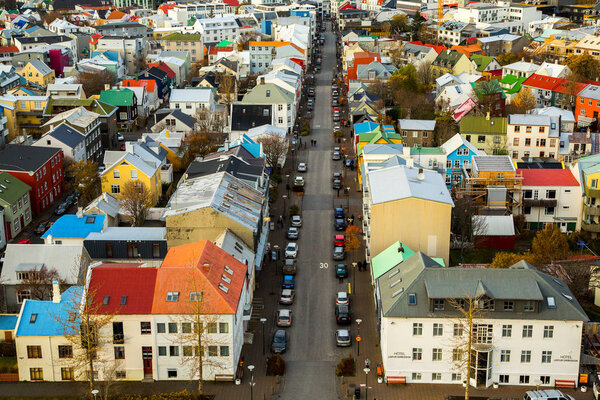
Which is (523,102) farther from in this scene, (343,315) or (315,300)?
(343,315)

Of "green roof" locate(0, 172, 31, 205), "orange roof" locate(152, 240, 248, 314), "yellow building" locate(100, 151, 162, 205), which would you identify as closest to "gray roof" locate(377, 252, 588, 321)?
"orange roof" locate(152, 240, 248, 314)

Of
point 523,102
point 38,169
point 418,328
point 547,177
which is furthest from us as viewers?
point 523,102

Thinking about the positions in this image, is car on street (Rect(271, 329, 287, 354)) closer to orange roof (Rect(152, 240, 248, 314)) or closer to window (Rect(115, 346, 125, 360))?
orange roof (Rect(152, 240, 248, 314))

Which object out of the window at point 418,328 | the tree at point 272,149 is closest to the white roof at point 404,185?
the window at point 418,328

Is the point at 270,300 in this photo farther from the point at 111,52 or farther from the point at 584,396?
the point at 111,52

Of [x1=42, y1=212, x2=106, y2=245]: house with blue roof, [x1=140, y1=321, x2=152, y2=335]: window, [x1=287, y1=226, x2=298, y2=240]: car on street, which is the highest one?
[x1=42, y1=212, x2=106, y2=245]: house with blue roof

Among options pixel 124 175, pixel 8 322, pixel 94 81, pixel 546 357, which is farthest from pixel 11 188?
pixel 94 81
